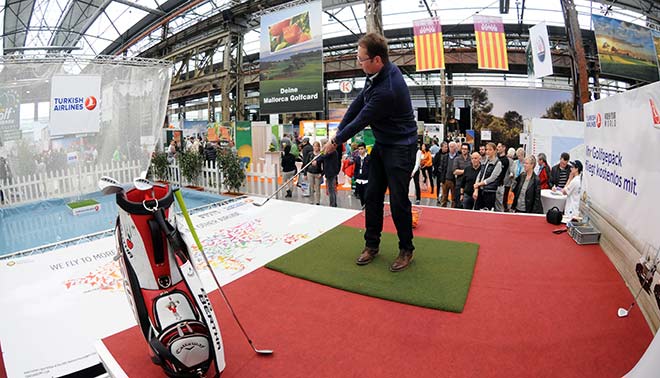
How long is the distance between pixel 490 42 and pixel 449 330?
9.46m

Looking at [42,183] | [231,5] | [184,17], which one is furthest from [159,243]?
[184,17]

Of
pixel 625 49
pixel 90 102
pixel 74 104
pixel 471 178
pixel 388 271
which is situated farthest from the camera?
pixel 625 49

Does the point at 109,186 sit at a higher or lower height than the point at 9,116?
lower

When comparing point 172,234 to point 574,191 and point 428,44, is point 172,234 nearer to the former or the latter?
point 574,191

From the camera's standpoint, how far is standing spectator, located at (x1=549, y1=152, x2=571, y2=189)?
5937 mm

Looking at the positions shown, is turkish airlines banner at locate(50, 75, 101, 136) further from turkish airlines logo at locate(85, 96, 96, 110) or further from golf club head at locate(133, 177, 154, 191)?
golf club head at locate(133, 177, 154, 191)

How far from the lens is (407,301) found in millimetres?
2012

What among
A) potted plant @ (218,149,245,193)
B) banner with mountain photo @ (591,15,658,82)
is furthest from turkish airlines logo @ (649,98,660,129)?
banner with mountain photo @ (591,15,658,82)

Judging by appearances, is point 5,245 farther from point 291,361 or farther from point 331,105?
point 331,105

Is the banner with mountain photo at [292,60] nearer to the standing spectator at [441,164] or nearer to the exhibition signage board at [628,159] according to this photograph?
the standing spectator at [441,164]

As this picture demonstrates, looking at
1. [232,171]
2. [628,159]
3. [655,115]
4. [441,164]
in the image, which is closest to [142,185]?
[655,115]

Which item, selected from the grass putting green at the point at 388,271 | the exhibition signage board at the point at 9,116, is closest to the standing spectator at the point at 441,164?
the grass putting green at the point at 388,271

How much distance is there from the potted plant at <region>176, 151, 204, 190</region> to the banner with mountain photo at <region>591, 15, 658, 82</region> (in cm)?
1075

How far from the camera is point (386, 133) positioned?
2436mm
